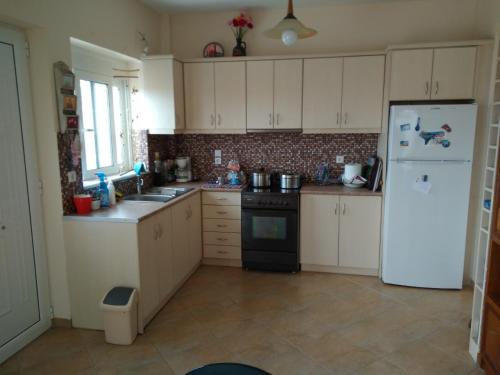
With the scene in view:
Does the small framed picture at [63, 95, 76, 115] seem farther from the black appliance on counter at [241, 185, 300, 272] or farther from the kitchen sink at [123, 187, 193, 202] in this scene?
the black appliance on counter at [241, 185, 300, 272]

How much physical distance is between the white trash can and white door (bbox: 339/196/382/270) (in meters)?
2.06

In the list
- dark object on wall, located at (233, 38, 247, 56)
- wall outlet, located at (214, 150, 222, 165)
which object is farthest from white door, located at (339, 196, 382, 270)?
dark object on wall, located at (233, 38, 247, 56)

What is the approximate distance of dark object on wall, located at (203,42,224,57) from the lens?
3.92m

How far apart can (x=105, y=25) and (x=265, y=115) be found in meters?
1.67

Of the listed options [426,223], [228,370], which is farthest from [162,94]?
[228,370]

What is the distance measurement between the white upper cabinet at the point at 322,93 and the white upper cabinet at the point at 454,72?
2.78ft

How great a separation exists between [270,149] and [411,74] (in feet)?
5.29

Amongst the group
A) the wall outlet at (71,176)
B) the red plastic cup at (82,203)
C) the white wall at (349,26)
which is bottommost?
the red plastic cup at (82,203)

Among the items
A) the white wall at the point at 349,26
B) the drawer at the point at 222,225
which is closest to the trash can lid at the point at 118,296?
the drawer at the point at 222,225

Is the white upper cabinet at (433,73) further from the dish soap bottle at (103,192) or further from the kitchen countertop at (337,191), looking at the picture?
the dish soap bottle at (103,192)

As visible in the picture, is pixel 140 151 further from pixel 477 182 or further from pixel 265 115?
pixel 477 182

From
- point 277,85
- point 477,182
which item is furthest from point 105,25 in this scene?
point 477,182

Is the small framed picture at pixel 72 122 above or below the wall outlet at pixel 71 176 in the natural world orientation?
above

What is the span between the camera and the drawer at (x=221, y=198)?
12.4ft
